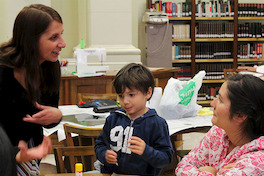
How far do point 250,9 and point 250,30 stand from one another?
0.43m

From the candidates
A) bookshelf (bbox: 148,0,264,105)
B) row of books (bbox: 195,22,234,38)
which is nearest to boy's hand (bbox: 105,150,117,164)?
bookshelf (bbox: 148,0,264,105)

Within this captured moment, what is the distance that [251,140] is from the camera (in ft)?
4.82

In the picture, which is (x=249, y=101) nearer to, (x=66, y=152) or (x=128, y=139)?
(x=128, y=139)

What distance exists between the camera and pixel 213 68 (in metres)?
7.95

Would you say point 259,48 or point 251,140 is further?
point 259,48

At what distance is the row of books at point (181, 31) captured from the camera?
7669 mm

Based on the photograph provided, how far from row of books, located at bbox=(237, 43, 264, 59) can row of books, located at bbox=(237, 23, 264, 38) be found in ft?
→ 0.63

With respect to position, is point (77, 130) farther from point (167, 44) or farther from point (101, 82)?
point (167, 44)

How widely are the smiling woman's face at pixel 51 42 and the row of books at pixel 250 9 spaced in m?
6.85

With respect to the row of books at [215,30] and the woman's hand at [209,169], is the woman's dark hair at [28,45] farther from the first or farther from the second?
the row of books at [215,30]

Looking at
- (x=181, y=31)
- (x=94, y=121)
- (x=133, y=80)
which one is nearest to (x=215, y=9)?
(x=181, y=31)

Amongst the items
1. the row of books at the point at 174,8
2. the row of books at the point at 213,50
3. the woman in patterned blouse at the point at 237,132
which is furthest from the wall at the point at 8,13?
the woman in patterned blouse at the point at 237,132

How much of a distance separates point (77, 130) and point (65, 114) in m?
0.83

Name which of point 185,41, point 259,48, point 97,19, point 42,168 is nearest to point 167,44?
point 185,41
